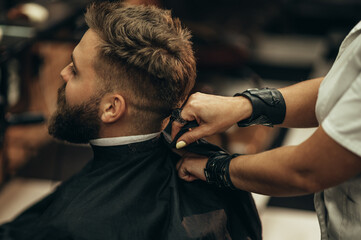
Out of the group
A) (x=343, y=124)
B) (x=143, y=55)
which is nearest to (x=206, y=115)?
(x=143, y=55)

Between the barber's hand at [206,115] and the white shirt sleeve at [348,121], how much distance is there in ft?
A: 1.08

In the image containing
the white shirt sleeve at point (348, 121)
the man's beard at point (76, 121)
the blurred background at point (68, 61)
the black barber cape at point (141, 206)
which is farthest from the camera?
the blurred background at point (68, 61)

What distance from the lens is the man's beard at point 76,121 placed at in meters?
1.29

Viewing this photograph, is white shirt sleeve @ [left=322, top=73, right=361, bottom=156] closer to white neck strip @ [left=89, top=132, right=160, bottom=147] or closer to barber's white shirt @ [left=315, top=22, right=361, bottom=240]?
barber's white shirt @ [left=315, top=22, right=361, bottom=240]

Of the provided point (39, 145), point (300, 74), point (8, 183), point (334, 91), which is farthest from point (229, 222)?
point (300, 74)

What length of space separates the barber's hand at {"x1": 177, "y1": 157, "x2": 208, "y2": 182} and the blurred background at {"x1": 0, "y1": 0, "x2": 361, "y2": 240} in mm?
507

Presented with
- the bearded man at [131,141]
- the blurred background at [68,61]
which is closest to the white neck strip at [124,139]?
the bearded man at [131,141]

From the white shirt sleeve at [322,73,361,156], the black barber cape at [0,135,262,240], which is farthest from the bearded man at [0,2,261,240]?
the white shirt sleeve at [322,73,361,156]

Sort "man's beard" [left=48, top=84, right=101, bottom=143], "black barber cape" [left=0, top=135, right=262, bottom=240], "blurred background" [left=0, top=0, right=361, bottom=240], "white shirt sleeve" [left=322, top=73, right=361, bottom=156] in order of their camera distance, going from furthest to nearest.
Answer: "blurred background" [left=0, top=0, right=361, bottom=240], "man's beard" [left=48, top=84, right=101, bottom=143], "black barber cape" [left=0, top=135, right=262, bottom=240], "white shirt sleeve" [left=322, top=73, right=361, bottom=156]

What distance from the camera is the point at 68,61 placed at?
4.04m

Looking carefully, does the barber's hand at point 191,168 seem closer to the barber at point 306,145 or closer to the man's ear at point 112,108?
the barber at point 306,145

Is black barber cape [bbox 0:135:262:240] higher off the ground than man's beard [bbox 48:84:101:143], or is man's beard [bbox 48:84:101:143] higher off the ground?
man's beard [bbox 48:84:101:143]

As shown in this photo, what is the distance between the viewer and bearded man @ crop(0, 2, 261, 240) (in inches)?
46.9

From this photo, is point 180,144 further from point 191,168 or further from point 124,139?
point 124,139
